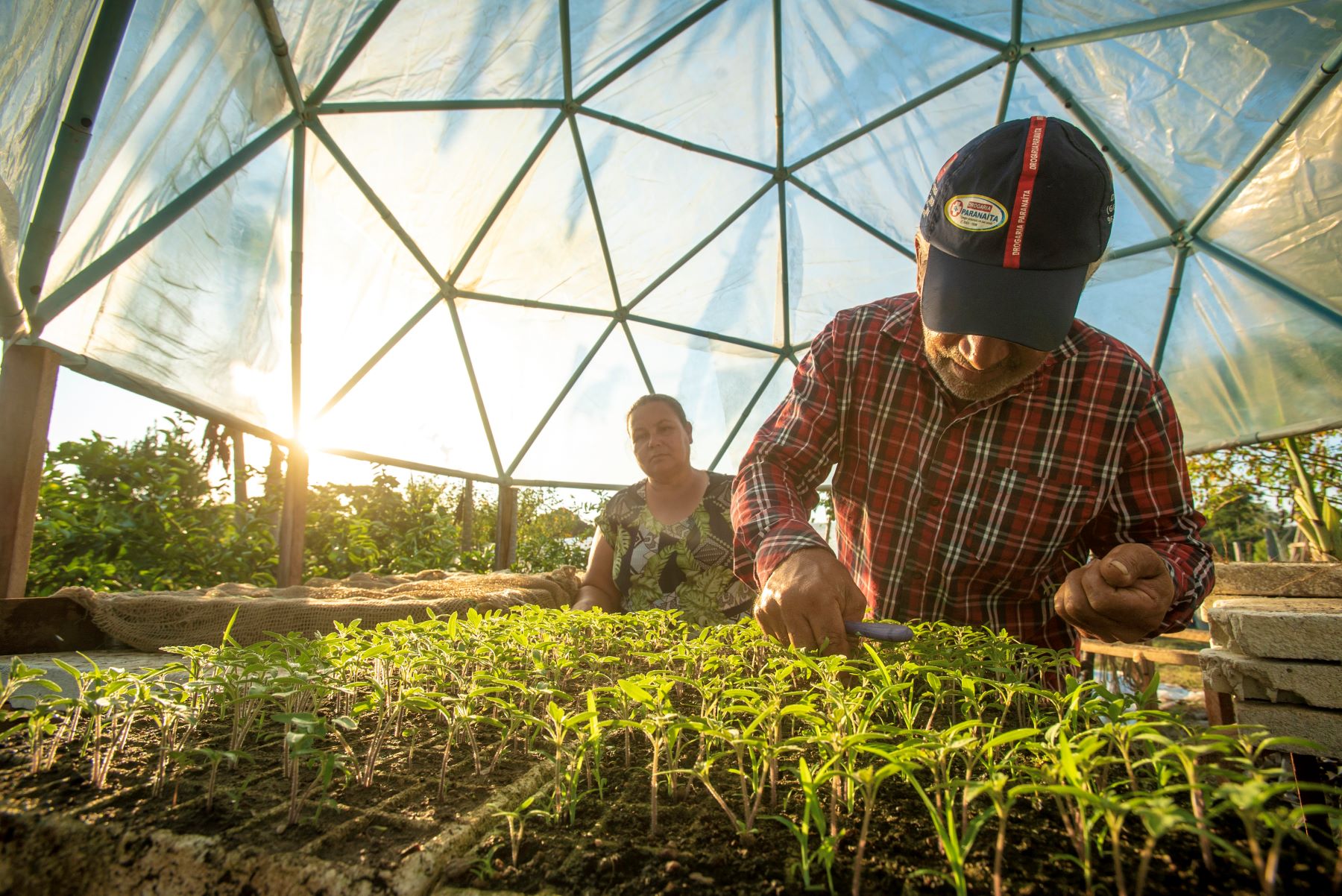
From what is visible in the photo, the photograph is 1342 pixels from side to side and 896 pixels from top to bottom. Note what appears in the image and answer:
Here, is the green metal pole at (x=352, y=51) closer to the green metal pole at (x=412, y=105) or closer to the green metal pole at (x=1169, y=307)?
the green metal pole at (x=412, y=105)

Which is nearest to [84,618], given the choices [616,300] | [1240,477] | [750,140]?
[616,300]

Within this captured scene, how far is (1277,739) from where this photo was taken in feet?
2.73

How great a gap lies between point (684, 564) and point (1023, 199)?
133 inches

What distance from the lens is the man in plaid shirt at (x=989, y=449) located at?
168 cm

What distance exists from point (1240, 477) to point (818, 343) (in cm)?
1168

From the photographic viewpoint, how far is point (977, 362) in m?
1.82

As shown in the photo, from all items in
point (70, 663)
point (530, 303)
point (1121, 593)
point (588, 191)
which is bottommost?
point (70, 663)

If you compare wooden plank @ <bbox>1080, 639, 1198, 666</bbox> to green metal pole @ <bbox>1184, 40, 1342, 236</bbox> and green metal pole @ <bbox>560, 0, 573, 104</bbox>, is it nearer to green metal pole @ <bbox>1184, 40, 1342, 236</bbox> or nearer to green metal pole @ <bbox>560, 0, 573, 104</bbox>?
green metal pole @ <bbox>1184, 40, 1342, 236</bbox>

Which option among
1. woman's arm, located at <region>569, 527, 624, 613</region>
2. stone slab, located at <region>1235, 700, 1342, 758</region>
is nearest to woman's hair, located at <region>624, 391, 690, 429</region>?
woman's arm, located at <region>569, 527, 624, 613</region>

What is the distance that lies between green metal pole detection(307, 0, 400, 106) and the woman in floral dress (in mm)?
2929

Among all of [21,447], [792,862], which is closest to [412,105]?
[21,447]

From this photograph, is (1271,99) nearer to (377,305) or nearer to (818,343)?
(818,343)

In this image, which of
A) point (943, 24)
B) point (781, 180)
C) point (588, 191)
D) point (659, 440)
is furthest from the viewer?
point (781, 180)

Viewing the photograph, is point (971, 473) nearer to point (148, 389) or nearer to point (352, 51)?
point (352, 51)
